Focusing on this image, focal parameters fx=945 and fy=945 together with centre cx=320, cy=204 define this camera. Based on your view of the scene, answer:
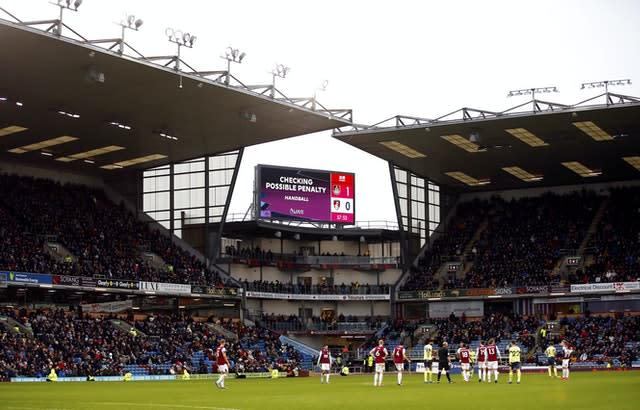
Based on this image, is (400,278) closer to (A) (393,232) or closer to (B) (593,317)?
(A) (393,232)

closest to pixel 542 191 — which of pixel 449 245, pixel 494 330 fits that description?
pixel 449 245

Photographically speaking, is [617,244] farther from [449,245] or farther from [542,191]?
[449,245]

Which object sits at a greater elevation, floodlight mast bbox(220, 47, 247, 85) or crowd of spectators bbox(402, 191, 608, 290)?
floodlight mast bbox(220, 47, 247, 85)

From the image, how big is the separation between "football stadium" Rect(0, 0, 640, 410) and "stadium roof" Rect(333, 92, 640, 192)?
0.23 m

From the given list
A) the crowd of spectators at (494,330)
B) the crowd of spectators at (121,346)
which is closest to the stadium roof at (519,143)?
the crowd of spectators at (494,330)

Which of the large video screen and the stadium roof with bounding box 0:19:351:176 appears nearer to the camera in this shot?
the stadium roof with bounding box 0:19:351:176

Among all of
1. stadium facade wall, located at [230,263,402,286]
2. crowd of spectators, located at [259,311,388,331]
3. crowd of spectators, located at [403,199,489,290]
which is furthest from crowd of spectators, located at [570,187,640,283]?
crowd of spectators, located at [259,311,388,331]

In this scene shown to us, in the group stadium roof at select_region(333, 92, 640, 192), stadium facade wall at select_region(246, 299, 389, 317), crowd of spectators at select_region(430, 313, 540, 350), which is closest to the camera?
stadium roof at select_region(333, 92, 640, 192)

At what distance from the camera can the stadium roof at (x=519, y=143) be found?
59656 millimetres

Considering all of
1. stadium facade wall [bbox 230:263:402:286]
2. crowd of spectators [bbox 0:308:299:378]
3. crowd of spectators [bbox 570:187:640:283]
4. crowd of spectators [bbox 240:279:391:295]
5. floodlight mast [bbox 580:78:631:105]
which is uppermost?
floodlight mast [bbox 580:78:631:105]

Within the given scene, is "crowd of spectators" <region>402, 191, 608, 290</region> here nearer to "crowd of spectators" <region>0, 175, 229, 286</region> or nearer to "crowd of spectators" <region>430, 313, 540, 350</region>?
"crowd of spectators" <region>430, 313, 540, 350</region>

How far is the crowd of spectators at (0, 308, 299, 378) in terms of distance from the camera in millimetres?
53531

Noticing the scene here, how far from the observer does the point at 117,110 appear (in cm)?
5834

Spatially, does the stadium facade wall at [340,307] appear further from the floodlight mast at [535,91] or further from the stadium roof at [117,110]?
the floodlight mast at [535,91]
